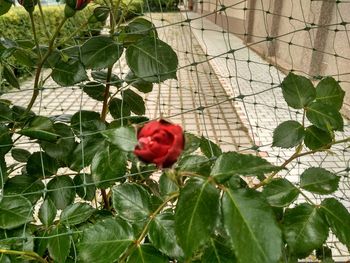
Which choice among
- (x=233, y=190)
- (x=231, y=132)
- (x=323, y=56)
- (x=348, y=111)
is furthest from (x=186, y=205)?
(x=323, y=56)

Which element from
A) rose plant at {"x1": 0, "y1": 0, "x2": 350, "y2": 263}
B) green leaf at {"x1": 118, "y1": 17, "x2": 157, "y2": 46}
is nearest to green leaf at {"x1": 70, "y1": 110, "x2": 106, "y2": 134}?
rose plant at {"x1": 0, "y1": 0, "x2": 350, "y2": 263}

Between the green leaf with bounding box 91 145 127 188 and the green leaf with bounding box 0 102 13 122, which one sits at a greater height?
the green leaf with bounding box 0 102 13 122

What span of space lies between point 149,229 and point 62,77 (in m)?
0.47

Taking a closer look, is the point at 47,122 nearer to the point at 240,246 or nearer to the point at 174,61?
the point at 174,61

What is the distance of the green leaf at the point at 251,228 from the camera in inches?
18.2

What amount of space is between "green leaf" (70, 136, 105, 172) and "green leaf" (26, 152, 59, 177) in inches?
3.1

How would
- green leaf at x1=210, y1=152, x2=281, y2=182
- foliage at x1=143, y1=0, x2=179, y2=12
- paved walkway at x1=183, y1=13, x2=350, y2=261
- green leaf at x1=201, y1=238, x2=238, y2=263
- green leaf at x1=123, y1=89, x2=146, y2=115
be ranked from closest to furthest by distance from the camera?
green leaf at x1=210, y1=152, x2=281, y2=182
green leaf at x1=201, y1=238, x2=238, y2=263
foliage at x1=143, y1=0, x2=179, y2=12
green leaf at x1=123, y1=89, x2=146, y2=115
paved walkway at x1=183, y1=13, x2=350, y2=261

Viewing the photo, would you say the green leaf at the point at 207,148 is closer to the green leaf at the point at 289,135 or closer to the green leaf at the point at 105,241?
the green leaf at the point at 289,135

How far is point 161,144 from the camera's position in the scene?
41 cm

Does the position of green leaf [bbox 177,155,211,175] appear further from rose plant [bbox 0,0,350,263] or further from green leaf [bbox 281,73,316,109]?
green leaf [bbox 281,73,316,109]

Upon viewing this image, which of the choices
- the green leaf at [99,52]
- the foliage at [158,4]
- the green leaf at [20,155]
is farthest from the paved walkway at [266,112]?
the green leaf at [20,155]

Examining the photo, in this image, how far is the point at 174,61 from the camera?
845mm

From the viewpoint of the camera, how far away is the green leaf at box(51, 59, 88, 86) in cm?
87

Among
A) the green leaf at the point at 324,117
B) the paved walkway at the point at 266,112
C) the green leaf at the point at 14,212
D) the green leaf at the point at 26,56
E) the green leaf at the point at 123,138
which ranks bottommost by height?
the paved walkway at the point at 266,112
